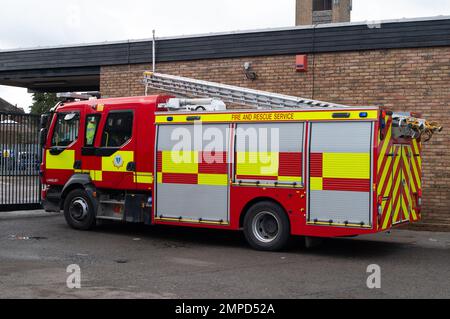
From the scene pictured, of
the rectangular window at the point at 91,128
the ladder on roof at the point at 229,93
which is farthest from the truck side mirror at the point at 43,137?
the ladder on roof at the point at 229,93

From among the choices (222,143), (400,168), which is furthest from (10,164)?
(400,168)

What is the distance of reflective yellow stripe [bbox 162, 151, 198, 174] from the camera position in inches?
438

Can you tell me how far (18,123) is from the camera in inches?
621

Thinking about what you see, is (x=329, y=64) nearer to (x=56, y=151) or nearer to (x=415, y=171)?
(x=415, y=171)

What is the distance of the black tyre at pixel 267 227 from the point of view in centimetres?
1019

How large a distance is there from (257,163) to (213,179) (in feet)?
3.03

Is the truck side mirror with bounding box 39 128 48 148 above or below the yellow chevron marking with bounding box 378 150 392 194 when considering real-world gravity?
above

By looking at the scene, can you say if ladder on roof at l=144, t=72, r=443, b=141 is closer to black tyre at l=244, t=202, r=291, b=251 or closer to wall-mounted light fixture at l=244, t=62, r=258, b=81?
black tyre at l=244, t=202, r=291, b=251

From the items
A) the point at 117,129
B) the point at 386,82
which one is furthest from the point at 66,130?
the point at 386,82

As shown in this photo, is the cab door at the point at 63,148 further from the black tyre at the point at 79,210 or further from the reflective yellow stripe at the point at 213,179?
the reflective yellow stripe at the point at 213,179

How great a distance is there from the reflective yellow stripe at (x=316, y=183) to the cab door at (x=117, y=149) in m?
3.65

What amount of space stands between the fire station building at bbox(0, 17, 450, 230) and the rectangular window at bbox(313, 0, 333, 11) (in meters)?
48.5

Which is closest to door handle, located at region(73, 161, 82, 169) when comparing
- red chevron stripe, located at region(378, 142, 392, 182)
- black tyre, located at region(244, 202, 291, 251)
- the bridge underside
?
black tyre, located at region(244, 202, 291, 251)

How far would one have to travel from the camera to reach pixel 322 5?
205ft
